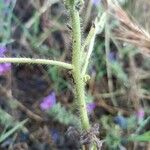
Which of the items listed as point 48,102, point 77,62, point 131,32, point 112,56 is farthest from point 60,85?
point 77,62

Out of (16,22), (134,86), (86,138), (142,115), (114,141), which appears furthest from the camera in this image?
(16,22)

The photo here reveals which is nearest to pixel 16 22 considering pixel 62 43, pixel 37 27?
pixel 37 27

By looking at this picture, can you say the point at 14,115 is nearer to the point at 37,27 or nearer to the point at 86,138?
the point at 37,27

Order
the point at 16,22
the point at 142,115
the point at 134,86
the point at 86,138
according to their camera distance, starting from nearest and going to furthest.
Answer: the point at 86,138 → the point at 142,115 → the point at 134,86 → the point at 16,22

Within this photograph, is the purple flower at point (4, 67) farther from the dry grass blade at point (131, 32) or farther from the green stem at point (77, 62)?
the green stem at point (77, 62)

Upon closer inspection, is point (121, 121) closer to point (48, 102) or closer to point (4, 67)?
point (48, 102)

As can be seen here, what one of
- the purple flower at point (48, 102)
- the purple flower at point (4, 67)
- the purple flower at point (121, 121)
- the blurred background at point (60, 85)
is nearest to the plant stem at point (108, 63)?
the blurred background at point (60, 85)

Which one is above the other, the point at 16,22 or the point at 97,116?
the point at 16,22

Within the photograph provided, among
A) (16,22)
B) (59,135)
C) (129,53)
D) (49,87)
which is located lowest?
(59,135)

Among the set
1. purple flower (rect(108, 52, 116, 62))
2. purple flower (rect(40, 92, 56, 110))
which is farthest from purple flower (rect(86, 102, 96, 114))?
purple flower (rect(108, 52, 116, 62))
